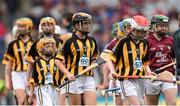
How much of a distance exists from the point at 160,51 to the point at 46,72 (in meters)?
1.99

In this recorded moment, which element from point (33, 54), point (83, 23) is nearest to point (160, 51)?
point (83, 23)

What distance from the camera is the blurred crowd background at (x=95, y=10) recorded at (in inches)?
957

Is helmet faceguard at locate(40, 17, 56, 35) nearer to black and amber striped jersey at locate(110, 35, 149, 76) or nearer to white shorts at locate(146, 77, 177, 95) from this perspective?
black and amber striped jersey at locate(110, 35, 149, 76)

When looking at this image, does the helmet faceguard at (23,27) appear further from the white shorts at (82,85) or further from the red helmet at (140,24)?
the red helmet at (140,24)

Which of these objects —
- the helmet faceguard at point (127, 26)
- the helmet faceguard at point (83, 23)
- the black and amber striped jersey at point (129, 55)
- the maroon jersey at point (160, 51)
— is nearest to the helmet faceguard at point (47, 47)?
the helmet faceguard at point (83, 23)

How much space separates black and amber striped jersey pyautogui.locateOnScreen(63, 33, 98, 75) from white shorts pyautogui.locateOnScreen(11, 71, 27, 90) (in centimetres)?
244

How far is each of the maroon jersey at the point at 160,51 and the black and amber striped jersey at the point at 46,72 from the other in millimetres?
1646

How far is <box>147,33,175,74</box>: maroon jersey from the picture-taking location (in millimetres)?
14727

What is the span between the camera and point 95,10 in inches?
997

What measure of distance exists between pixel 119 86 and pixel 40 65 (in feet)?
4.64

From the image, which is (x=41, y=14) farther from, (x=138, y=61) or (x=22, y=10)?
(x=138, y=61)

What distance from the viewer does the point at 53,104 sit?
14.4 meters

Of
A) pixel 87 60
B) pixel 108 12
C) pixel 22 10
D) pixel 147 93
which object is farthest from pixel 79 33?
pixel 22 10

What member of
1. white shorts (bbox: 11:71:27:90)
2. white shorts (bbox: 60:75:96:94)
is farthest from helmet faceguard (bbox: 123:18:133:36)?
white shorts (bbox: 11:71:27:90)
